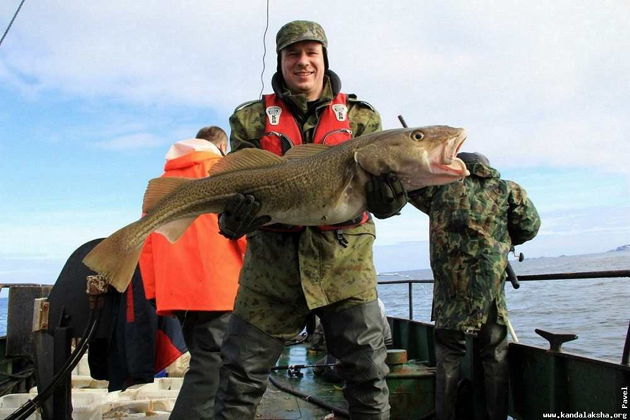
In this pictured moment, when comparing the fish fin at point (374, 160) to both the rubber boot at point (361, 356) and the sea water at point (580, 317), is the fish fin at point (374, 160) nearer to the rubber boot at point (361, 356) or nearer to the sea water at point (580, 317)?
the rubber boot at point (361, 356)

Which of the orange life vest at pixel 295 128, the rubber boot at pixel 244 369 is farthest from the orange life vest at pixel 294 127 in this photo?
the rubber boot at pixel 244 369

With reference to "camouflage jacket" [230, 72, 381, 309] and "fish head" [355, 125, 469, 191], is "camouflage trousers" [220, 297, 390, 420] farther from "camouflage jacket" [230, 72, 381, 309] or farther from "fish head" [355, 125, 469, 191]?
"fish head" [355, 125, 469, 191]

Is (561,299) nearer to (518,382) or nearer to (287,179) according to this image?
(518,382)

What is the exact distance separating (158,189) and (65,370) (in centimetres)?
171

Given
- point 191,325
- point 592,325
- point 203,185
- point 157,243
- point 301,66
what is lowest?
point 592,325

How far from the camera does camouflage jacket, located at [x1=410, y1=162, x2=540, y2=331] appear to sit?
195 inches

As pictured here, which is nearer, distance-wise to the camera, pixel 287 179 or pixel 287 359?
pixel 287 179

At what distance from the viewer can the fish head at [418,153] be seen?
3.20 meters

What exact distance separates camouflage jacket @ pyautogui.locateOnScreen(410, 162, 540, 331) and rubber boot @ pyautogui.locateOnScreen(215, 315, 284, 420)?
2.15 m

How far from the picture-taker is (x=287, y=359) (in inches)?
358

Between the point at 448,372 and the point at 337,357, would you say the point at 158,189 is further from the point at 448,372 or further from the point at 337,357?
the point at 448,372

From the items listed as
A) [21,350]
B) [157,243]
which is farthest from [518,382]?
[21,350]

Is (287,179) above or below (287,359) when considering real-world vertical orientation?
above

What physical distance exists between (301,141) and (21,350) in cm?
473
